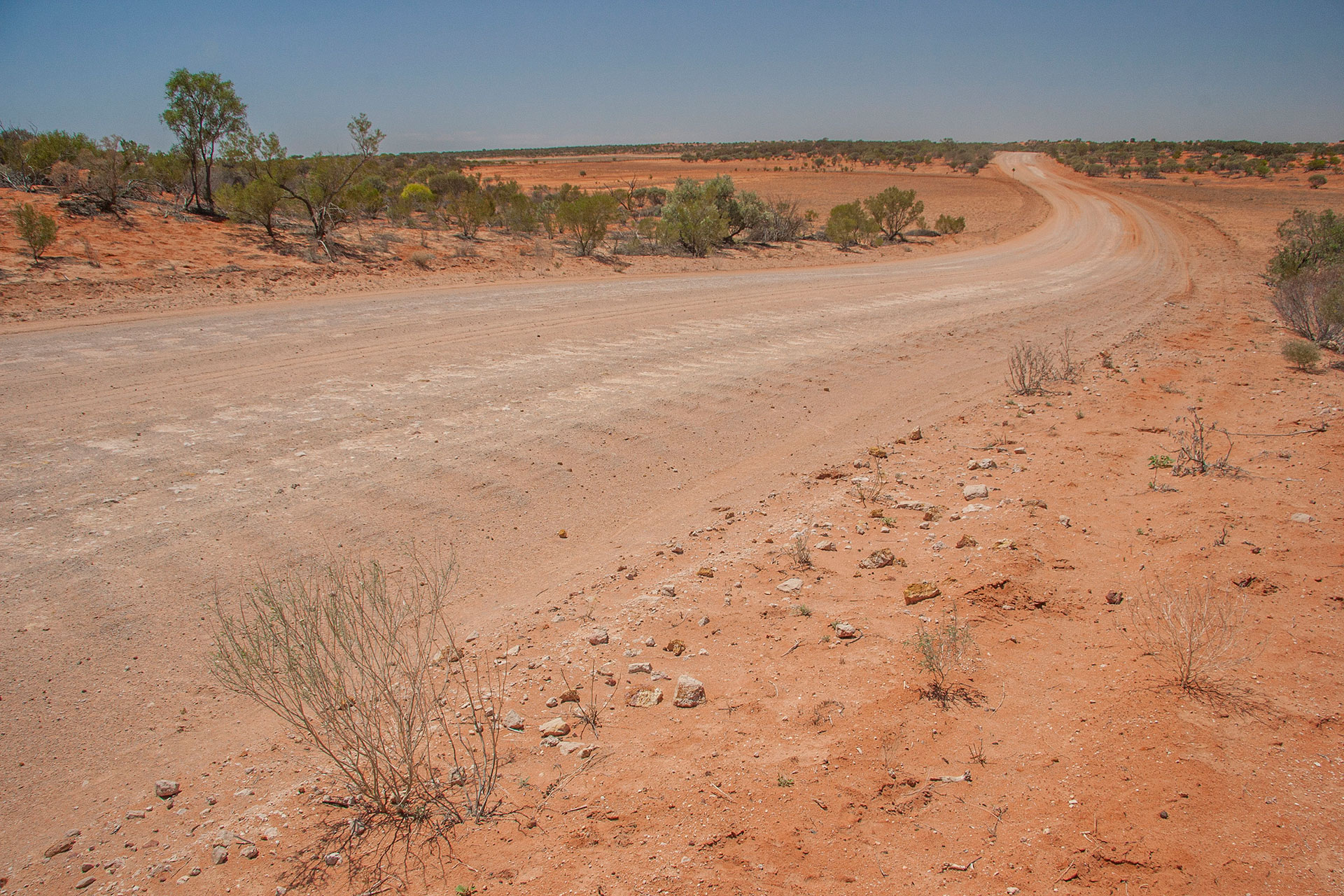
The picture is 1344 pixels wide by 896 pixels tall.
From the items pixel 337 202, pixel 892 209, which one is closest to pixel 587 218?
pixel 337 202

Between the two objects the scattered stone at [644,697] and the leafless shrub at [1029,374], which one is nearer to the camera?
the scattered stone at [644,697]

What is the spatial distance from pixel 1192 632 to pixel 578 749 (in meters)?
3.25

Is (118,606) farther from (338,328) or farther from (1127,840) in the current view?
(338,328)

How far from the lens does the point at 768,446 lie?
26.0 ft

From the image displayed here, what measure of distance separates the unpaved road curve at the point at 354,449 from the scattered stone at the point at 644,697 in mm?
1429

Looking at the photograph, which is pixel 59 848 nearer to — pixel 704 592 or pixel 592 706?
pixel 592 706

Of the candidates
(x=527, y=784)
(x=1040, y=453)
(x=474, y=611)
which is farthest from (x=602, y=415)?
(x=527, y=784)

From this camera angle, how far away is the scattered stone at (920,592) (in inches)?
179

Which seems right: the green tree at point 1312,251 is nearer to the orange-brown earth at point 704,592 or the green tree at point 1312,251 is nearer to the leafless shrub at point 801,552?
the orange-brown earth at point 704,592

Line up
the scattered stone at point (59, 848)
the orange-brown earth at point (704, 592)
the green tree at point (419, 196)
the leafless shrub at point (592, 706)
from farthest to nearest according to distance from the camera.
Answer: the green tree at point (419, 196), the leafless shrub at point (592, 706), the scattered stone at point (59, 848), the orange-brown earth at point (704, 592)

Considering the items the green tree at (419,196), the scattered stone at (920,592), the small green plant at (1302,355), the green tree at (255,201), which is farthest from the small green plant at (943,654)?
the green tree at (419,196)

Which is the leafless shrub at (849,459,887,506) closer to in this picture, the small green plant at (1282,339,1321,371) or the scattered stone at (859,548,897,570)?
the scattered stone at (859,548,897,570)

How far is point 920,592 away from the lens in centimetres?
459

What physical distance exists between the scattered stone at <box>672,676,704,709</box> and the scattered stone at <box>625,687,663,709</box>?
0.09 metres
